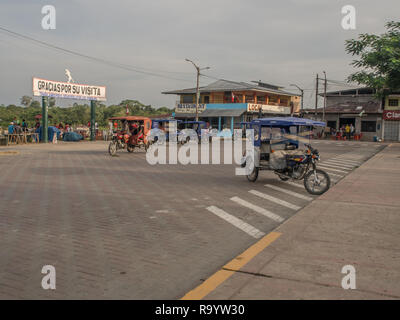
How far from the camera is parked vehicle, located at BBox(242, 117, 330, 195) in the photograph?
1008cm

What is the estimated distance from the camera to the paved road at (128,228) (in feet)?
13.8

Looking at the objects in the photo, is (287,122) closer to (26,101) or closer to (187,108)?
(187,108)

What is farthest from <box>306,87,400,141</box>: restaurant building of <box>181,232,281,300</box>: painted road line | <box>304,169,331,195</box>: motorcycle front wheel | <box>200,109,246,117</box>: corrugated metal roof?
<box>181,232,281,300</box>: painted road line

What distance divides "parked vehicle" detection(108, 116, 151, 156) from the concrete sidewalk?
47.7 feet

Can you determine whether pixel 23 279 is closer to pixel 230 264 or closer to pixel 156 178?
pixel 230 264

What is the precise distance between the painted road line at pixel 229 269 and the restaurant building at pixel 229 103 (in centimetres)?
4349

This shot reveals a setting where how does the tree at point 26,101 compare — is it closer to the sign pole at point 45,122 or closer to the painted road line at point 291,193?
the sign pole at point 45,122

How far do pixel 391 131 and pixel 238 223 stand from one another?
43539 mm

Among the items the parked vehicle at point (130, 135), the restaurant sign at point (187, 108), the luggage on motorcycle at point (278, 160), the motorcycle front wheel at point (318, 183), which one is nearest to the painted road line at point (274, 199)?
the motorcycle front wheel at point (318, 183)

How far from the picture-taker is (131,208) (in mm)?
7906

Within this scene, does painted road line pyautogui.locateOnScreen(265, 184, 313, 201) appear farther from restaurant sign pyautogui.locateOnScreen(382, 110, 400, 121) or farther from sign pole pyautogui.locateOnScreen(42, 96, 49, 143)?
restaurant sign pyautogui.locateOnScreen(382, 110, 400, 121)

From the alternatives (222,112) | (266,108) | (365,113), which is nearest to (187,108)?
(222,112)
